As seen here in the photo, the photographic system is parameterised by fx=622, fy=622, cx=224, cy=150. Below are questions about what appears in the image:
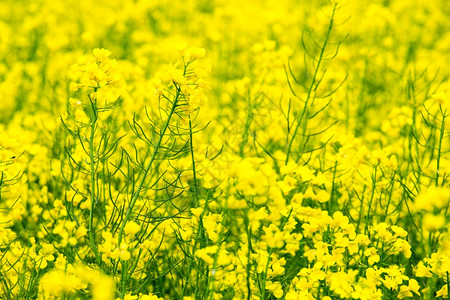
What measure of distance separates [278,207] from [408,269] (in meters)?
1.24

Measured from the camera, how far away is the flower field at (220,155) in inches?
81.0

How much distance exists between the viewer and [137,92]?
13.0 feet

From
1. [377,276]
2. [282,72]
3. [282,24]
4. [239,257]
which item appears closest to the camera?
Answer: [377,276]

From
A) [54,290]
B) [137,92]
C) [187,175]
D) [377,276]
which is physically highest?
[137,92]

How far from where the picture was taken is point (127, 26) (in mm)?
5965

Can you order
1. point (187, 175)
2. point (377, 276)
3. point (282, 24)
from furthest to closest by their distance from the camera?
point (282, 24) < point (187, 175) < point (377, 276)

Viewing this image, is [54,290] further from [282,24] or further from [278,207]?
[282,24]

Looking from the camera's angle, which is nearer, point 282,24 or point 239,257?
point 239,257

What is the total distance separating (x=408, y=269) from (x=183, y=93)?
55.9 inches

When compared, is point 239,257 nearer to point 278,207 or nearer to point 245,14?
point 278,207

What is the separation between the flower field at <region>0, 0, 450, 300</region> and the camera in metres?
2.06

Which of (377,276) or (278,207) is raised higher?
(278,207)

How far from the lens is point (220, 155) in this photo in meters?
3.09

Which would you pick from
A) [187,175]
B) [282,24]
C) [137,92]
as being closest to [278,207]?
[187,175]
